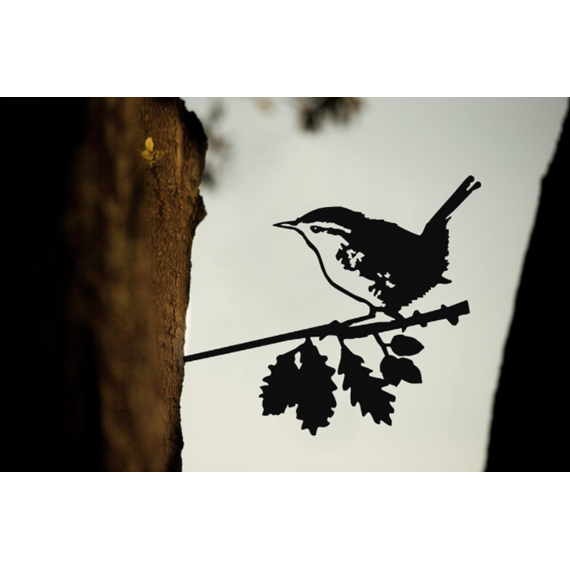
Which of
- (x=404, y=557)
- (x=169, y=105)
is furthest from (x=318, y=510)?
(x=169, y=105)

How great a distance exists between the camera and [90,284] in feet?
3.14

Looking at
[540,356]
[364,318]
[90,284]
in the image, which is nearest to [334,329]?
[364,318]

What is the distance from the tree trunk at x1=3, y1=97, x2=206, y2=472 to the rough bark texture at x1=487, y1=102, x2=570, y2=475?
3.03 feet

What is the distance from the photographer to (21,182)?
2.93 ft

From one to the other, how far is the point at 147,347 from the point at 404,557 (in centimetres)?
82

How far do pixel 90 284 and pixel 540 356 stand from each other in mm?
1091

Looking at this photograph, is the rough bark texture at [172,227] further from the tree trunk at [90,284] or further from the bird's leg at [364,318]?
the bird's leg at [364,318]

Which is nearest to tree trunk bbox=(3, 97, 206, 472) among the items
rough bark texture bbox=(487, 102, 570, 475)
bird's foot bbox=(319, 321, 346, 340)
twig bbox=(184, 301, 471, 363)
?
twig bbox=(184, 301, 471, 363)

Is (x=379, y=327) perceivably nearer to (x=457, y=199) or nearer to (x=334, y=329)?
(x=334, y=329)

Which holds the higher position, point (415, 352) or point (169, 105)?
point (169, 105)

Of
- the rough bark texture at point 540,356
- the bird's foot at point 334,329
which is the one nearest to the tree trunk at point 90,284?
the bird's foot at point 334,329

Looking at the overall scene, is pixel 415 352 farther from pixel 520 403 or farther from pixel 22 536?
pixel 22 536

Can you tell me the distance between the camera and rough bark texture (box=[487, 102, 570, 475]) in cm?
90

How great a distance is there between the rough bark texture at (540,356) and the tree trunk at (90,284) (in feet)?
3.03
